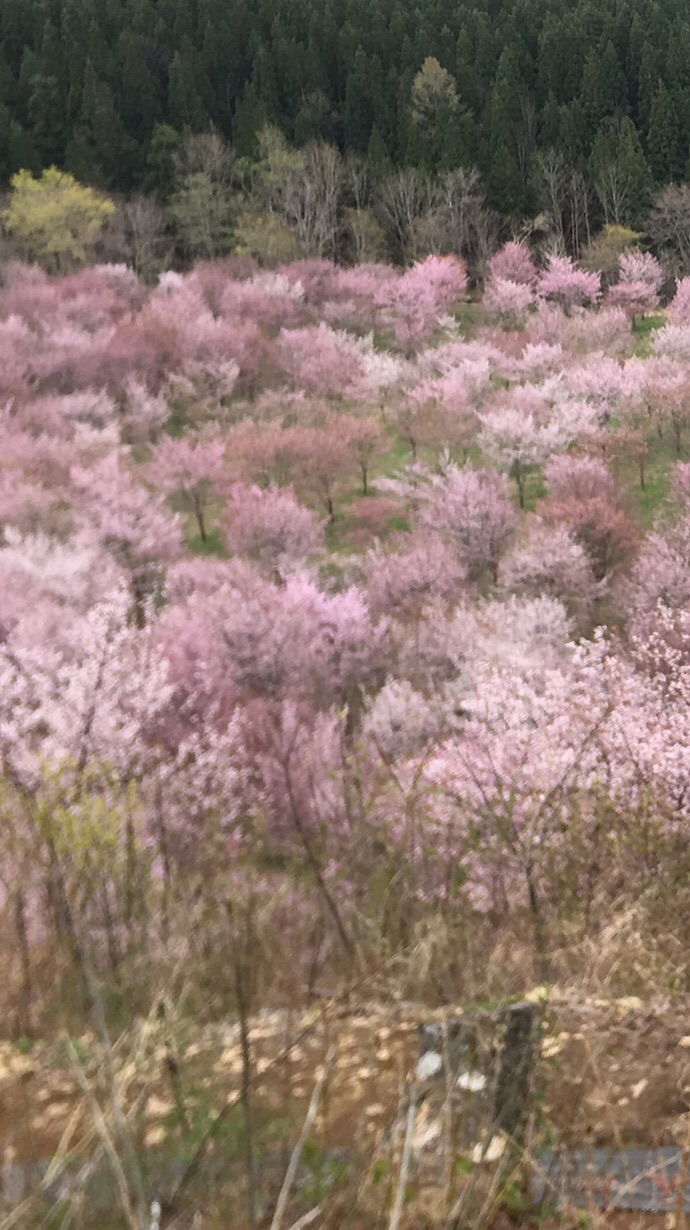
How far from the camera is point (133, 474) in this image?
2783 centimetres

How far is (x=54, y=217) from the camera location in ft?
145

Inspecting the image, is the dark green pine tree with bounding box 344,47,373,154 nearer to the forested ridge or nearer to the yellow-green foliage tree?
the forested ridge

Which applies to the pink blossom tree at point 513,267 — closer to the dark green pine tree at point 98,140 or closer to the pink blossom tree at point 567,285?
the pink blossom tree at point 567,285

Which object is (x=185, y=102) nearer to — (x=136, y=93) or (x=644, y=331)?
(x=136, y=93)

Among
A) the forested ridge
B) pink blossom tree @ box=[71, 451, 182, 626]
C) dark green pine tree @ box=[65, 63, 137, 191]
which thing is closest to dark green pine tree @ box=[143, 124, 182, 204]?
the forested ridge

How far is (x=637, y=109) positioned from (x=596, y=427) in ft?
118

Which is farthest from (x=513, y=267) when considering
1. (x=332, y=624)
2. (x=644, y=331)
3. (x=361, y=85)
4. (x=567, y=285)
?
(x=332, y=624)

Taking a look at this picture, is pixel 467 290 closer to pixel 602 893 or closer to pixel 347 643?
pixel 347 643

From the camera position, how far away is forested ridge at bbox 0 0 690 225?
49.1 metres

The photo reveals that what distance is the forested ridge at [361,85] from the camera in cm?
4909

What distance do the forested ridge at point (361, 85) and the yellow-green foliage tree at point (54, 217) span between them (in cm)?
396

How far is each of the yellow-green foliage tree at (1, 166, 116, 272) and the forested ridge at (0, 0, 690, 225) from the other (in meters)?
3.96

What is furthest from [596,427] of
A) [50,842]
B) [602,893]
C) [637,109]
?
[637,109]

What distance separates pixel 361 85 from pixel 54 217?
23248 mm
